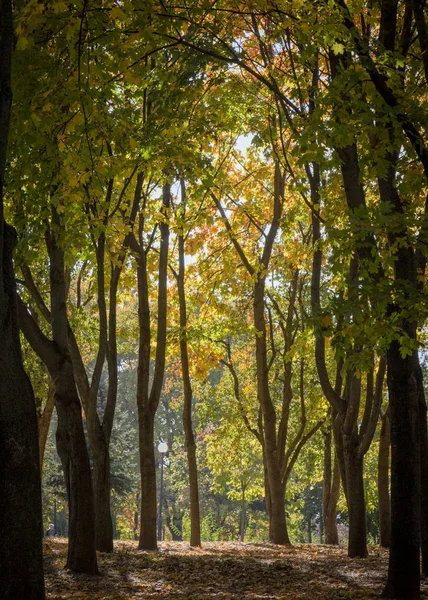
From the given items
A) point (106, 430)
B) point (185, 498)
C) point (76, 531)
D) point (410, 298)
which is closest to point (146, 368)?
point (106, 430)

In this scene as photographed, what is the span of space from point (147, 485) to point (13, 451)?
27.7 ft

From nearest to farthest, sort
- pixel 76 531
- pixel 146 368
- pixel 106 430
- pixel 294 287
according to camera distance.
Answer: pixel 76 531 → pixel 106 430 → pixel 146 368 → pixel 294 287

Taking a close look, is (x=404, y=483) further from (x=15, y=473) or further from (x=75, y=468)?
(x=15, y=473)

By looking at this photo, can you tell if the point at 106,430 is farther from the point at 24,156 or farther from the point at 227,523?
the point at 227,523

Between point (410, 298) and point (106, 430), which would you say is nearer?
point (410, 298)

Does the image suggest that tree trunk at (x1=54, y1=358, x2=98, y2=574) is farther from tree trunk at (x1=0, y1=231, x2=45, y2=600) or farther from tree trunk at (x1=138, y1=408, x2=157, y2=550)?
tree trunk at (x1=138, y1=408, x2=157, y2=550)

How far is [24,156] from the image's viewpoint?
23.9 feet

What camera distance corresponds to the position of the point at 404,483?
7324 millimetres

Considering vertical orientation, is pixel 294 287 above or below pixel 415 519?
above

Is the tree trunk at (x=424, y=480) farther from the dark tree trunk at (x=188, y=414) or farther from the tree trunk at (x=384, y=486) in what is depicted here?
the dark tree trunk at (x=188, y=414)

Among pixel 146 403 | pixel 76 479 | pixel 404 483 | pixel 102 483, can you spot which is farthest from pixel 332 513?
pixel 404 483

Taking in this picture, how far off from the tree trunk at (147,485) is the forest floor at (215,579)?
5.33 ft

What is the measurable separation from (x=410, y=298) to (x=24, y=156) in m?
4.47

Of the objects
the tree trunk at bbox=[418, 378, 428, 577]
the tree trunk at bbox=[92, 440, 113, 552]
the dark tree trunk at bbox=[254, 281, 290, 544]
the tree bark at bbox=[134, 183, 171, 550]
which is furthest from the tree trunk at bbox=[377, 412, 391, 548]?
the tree trunk at bbox=[92, 440, 113, 552]
